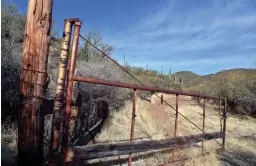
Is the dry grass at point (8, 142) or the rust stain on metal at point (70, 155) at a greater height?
the rust stain on metal at point (70, 155)

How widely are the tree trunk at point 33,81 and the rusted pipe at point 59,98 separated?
0.54ft

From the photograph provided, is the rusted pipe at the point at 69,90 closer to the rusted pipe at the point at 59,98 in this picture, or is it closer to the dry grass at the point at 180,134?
the rusted pipe at the point at 59,98

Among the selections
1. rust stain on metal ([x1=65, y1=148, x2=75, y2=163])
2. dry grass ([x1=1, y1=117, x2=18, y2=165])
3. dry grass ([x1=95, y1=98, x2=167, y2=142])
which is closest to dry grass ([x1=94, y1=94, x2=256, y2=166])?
dry grass ([x1=95, y1=98, x2=167, y2=142])

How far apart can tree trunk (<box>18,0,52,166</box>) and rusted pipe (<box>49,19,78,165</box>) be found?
0.16 metres

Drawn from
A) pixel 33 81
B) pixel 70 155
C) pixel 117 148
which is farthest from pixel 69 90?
pixel 117 148

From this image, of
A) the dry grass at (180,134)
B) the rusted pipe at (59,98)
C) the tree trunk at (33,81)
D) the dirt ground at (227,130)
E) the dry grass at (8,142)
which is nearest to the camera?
the tree trunk at (33,81)

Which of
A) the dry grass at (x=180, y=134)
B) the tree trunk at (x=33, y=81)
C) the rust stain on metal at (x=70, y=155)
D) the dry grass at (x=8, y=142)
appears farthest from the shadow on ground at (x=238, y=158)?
the tree trunk at (x=33, y=81)

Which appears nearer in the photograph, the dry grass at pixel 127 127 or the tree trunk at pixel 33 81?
the tree trunk at pixel 33 81

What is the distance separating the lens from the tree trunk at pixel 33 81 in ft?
10.3

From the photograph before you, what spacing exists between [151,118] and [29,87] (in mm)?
7681

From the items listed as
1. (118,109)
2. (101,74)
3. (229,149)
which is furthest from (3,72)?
(229,149)

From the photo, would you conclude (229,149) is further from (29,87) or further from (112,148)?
(29,87)

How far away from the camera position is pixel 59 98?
343 centimetres

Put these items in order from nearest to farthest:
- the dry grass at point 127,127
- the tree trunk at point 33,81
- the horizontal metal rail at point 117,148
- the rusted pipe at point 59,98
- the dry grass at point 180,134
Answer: the tree trunk at point 33,81
the rusted pipe at point 59,98
the horizontal metal rail at point 117,148
the dry grass at point 180,134
the dry grass at point 127,127
